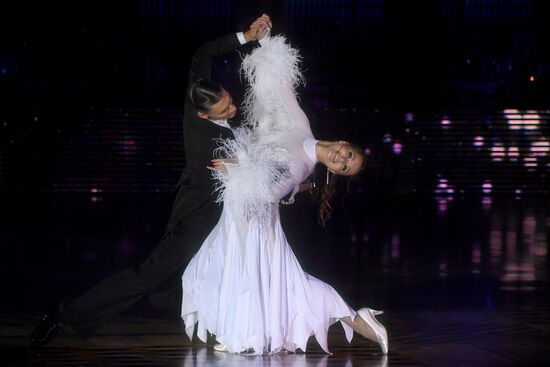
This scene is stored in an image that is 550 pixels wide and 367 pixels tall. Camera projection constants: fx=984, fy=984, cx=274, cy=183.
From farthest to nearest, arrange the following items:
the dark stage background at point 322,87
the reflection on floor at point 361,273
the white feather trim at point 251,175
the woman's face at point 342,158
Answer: the dark stage background at point 322,87, the reflection on floor at point 361,273, the woman's face at point 342,158, the white feather trim at point 251,175

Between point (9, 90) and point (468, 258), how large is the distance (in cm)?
692

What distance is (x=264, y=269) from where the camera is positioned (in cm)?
429

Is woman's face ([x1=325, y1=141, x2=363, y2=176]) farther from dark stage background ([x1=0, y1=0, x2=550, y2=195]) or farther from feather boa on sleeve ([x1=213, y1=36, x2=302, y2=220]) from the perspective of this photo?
dark stage background ([x1=0, y1=0, x2=550, y2=195])

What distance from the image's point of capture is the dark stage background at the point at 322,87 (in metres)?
11.7

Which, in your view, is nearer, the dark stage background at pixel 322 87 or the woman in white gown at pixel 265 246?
the woman in white gown at pixel 265 246

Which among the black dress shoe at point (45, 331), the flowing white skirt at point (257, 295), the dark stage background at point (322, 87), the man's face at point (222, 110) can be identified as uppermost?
the dark stage background at point (322, 87)

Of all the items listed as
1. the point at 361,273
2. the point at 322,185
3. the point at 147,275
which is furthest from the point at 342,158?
the point at 361,273

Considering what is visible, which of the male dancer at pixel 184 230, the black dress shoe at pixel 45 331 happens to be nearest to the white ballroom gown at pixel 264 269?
the male dancer at pixel 184 230

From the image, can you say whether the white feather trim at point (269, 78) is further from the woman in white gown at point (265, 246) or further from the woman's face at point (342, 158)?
the woman's face at point (342, 158)

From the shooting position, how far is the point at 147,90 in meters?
12.6

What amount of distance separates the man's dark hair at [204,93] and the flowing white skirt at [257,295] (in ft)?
1.61

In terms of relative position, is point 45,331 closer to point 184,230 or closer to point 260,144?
point 184,230

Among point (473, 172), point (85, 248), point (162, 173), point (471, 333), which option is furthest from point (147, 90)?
point (471, 333)

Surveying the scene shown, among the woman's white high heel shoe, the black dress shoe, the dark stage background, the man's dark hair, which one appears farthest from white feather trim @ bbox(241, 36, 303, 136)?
A: the dark stage background
